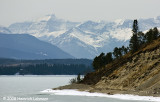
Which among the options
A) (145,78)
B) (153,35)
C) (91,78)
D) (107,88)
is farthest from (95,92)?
(153,35)

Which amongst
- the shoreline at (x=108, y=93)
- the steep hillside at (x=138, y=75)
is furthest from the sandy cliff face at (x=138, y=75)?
the shoreline at (x=108, y=93)

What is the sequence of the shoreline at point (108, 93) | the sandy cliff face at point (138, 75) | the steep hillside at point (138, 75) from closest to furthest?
the shoreline at point (108, 93) < the steep hillside at point (138, 75) < the sandy cliff face at point (138, 75)

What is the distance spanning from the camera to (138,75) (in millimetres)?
117375

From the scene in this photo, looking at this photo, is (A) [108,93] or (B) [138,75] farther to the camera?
(B) [138,75]

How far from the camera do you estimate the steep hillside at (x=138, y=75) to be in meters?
103

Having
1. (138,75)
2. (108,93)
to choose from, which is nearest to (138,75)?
(138,75)

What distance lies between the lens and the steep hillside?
10344cm

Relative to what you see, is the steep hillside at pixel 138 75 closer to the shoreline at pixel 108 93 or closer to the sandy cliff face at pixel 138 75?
the sandy cliff face at pixel 138 75

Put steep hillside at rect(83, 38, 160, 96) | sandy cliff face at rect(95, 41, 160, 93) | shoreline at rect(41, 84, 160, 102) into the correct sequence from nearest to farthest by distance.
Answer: shoreline at rect(41, 84, 160, 102)
steep hillside at rect(83, 38, 160, 96)
sandy cliff face at rect(95, 41, 160, 93)

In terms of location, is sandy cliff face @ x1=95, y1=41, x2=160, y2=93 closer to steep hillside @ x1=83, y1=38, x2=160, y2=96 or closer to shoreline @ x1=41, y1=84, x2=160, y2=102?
steep hillside @ x1=83, y1=38, x2=160, y2=96

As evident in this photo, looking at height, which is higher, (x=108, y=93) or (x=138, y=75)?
(x=138, y=75)

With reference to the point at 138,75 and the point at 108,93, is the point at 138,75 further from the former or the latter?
the point at 108,93

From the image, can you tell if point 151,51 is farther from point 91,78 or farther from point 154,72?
point 91,78

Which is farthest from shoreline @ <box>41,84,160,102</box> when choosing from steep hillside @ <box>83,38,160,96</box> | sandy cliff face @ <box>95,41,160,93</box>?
sandy cliff face @ <box>95,41,160,93</box>
